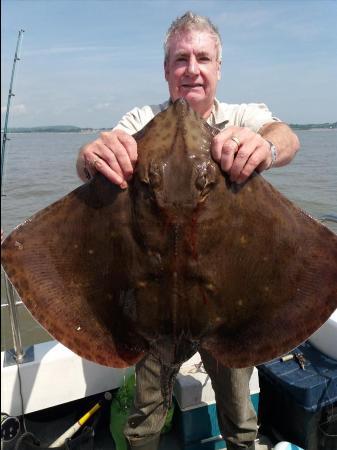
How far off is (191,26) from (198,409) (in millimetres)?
3686

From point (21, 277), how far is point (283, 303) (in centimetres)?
157

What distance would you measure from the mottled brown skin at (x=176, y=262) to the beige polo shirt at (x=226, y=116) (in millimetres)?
1380

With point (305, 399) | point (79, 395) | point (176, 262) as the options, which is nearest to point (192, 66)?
point (176, 262)

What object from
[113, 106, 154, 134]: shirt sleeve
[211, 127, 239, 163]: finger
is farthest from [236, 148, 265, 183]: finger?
[113, 106, 154, 134]: shirt sleeve

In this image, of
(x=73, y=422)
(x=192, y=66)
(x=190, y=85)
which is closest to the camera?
(x=192, y=66)

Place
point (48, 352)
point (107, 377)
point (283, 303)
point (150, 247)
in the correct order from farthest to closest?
point (107, 377)
point (48, 352)
point (283, 303)
point (150, 247)

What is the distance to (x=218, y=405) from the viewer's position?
3.83 meters

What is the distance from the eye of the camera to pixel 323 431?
4.14m

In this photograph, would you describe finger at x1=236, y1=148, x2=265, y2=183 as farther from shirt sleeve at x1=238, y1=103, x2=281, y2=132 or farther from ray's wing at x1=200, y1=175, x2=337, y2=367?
shirt sleeve at x1=238, y1=103, x2=281, y2=132

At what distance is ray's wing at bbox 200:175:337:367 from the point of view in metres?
2.32

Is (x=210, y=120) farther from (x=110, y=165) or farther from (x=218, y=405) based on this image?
(x=218, y=405)

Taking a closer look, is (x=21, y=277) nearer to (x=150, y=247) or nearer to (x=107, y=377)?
(x=150, y=247)

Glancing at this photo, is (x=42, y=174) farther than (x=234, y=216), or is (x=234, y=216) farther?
(x=42, y=174)

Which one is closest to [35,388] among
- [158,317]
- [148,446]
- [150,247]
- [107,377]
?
[107,377]
